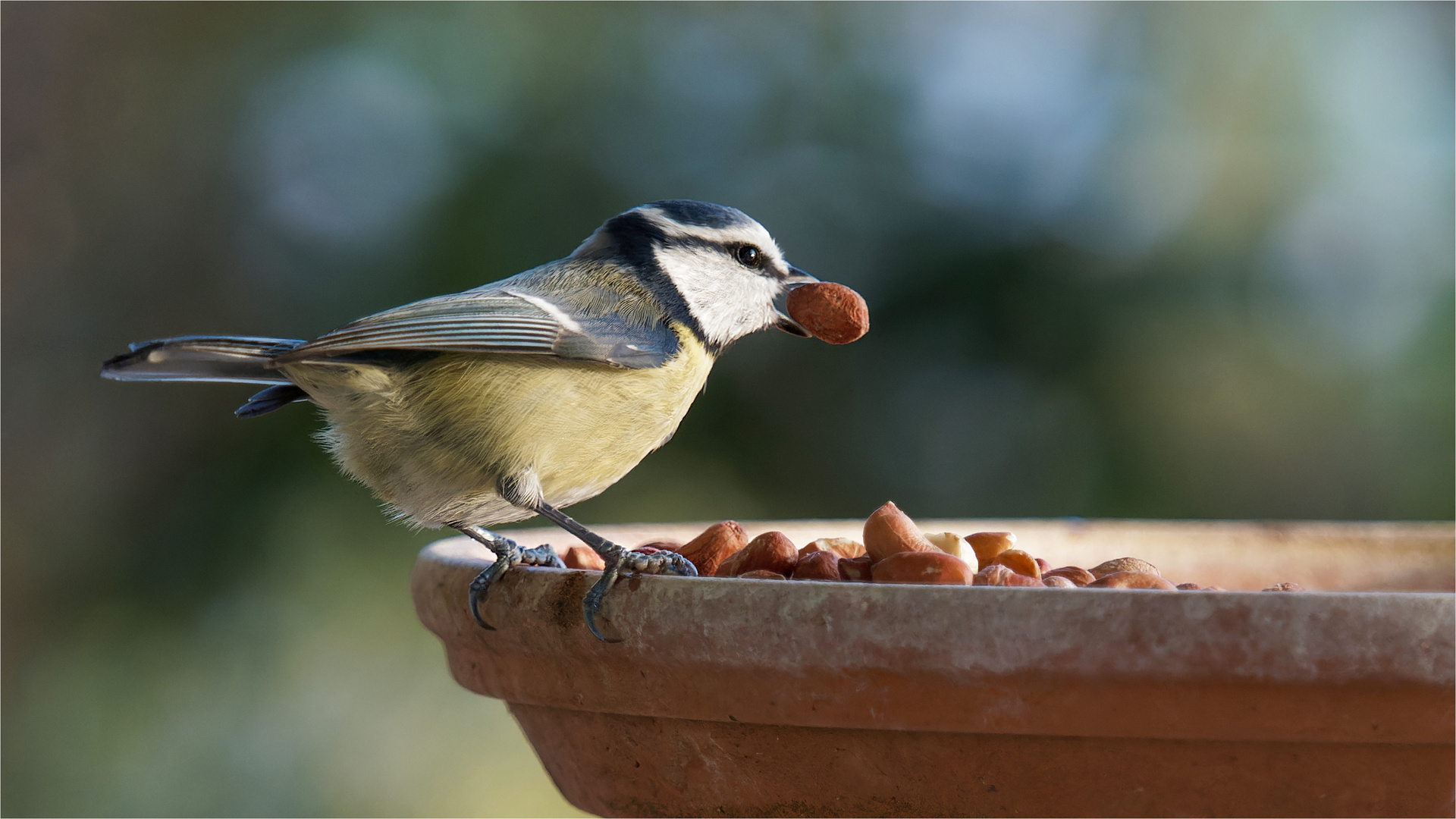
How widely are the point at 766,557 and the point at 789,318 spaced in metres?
0.69

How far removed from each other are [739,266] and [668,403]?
1.03 feet

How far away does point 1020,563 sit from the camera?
42.6 inches

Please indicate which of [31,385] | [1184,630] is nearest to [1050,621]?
[1184,630]

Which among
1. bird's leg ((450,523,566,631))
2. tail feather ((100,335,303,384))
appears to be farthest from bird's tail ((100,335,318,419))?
bird's leg ((450,523,566,631))

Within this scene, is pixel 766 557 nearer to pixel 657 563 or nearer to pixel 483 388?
pixel 657 563

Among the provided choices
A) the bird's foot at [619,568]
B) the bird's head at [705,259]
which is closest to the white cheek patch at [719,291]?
the bird's head at [705,259]

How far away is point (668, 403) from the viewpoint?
59.5 inches

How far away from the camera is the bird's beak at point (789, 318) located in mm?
1729

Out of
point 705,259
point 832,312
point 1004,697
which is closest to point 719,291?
point 705,259

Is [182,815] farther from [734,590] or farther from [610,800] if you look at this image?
[734,590]

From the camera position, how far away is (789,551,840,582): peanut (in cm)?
103

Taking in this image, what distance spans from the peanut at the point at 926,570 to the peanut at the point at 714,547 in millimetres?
295

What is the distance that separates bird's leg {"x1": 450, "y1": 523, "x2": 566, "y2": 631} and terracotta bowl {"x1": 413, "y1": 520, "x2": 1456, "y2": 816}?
0.07 meters

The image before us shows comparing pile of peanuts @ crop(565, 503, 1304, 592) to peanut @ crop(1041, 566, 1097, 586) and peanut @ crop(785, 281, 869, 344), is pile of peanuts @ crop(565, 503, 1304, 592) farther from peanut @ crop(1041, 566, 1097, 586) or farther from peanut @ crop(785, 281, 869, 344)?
peanut @ crop(785, 281, 869, 344)
